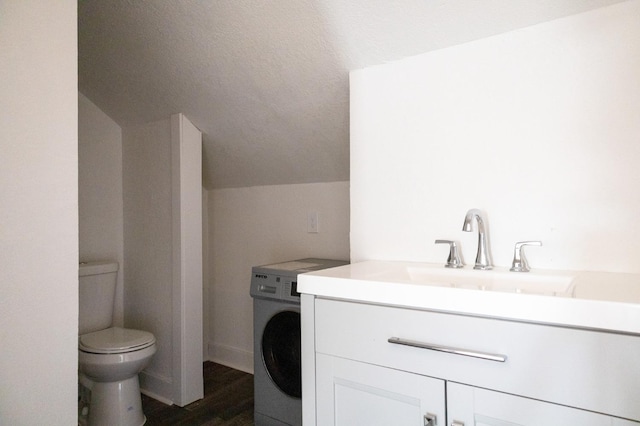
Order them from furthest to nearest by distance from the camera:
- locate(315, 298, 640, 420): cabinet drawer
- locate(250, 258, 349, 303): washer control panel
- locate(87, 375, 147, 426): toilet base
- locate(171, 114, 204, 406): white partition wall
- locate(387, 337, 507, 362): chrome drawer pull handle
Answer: locate(171, 114, 204, 406): white partition wall
locate(87, 375, 147, 426): toilet base
locate(250, 258, 349, 303): washer control panel
locate(387, 337, 507, 362): chrome drawer pull handle
locate(315, 298, 640, 420): cabinet drawer

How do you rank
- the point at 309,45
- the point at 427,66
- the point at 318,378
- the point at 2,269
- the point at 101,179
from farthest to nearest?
the point at 101,179
the point at 309,45
the point at 427,66
the point at 318,378
the point at 2,269

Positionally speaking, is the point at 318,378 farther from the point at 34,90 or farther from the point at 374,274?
the point at 34,90

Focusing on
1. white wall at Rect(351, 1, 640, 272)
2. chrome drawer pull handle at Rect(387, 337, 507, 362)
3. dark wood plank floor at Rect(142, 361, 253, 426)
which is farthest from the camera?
dark wood plank floor at Rect(142, 361, 253, 426)

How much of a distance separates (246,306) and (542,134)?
80.9 inches

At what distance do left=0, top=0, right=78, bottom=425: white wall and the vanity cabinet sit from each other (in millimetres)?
723

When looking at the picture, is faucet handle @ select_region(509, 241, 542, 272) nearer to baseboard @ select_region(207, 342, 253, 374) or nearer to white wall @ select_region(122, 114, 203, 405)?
white wall @ select_region(122, 114, 203, 405)

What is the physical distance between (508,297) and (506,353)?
128 millimetres

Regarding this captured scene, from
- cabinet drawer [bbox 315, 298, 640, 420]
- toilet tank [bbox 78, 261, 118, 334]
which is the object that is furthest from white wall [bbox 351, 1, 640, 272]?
toilet tank [bbox 78, 261, 118, 334]

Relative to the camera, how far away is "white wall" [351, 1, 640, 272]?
1.08 m

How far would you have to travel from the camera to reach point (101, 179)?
2443 mm

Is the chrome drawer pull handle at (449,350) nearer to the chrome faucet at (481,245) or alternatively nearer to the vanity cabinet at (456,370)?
the vanity cabinet at (456,370)

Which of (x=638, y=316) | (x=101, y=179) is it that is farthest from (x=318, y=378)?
(x=101, y=179)

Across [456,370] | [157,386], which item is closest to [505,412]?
[456,370]

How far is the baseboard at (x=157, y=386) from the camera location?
7.13ft
